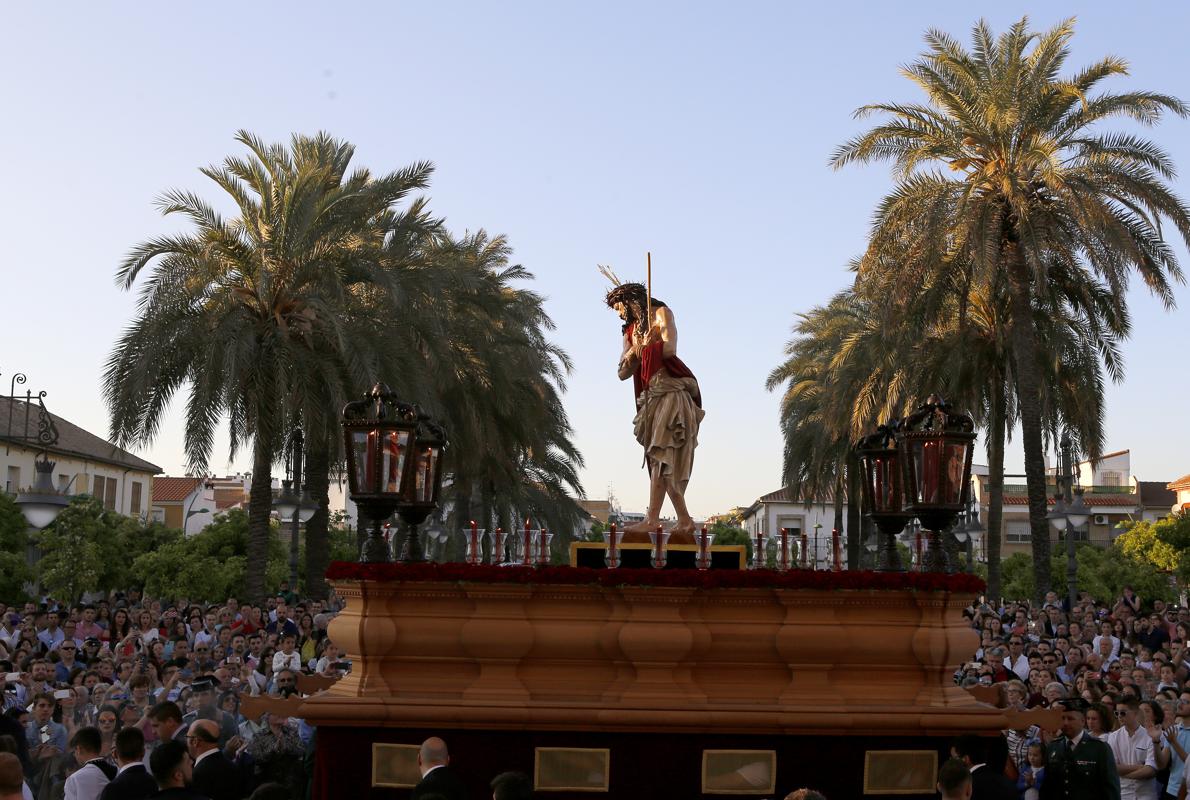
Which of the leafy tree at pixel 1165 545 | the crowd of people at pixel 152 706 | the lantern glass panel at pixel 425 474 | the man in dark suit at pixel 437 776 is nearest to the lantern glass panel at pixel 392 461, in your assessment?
the lantern glass panel at pixel 425 474

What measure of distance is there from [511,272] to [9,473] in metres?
31.8

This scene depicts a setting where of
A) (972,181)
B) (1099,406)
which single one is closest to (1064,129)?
(972,181)

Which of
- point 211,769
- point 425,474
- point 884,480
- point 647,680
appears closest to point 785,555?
point 647,680

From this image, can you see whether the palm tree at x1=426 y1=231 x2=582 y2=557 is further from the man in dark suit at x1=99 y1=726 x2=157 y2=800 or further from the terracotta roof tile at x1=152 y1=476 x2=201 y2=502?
the terracotta roof tile at x1=152 y1=476 x2=201 y2=502

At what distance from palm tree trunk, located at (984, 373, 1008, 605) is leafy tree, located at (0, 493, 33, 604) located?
2550cm

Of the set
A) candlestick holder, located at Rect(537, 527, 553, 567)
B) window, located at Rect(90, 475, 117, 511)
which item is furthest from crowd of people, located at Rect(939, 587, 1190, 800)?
window, located at Rect(90, 475, 117, 511)

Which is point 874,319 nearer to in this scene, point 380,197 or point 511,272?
point 511,272

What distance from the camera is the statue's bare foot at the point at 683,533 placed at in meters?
11.7

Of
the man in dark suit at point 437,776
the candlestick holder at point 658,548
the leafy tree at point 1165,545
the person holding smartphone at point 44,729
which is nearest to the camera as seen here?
the man in dark suit at point 437,776

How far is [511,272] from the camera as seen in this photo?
31938 mm

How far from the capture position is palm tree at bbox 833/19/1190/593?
22.2 m

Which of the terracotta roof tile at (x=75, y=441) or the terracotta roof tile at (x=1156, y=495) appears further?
the terracotta roof tile at (x=1156, y=495)

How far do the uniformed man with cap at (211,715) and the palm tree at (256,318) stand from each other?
9.93m

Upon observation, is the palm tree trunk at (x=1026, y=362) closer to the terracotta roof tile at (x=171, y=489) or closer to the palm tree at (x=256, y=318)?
the palm tree at (x=256, y=318)
